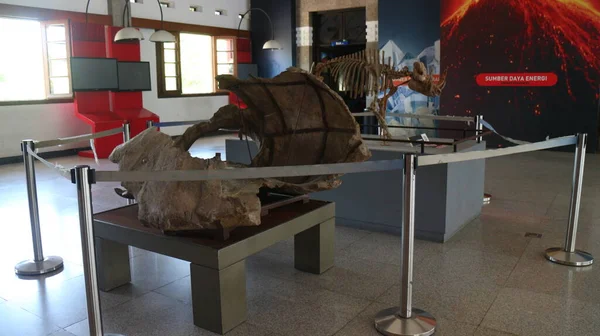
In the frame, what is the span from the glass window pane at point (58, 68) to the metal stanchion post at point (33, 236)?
22.8ft

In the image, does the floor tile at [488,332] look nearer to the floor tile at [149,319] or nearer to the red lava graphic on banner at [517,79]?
the floor tile at [149,319]

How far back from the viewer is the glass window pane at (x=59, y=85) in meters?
9.83

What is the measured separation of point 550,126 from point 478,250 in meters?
6.46

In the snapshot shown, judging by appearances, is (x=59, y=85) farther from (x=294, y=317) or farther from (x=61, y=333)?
(x=294, y=317)

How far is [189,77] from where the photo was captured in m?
12.9

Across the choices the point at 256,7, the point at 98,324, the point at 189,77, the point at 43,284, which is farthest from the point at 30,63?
the point at 98,324

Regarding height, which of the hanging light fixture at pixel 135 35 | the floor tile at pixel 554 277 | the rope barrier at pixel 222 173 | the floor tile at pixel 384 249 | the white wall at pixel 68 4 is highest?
the white wall at pixel 68 4

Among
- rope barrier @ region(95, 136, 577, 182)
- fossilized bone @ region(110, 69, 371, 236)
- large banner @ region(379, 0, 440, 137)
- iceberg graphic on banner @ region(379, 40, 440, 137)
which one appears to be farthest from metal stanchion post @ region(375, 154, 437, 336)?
iceberg graphic on banner @ region(379, 40, 440, 137)

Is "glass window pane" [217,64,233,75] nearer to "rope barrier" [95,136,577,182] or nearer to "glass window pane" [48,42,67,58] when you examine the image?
"glass window pane" [48,42,67,58]

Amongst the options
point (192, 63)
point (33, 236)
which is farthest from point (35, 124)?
point (33, 236)

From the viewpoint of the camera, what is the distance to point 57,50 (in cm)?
976

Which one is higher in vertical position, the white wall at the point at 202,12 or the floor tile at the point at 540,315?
the white wall at the point at 202,12

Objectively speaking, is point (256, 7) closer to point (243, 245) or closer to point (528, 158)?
point (528, 158)

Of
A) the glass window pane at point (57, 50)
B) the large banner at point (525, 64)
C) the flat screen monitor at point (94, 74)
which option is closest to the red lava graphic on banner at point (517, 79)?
the large banner at point (525, 64)
